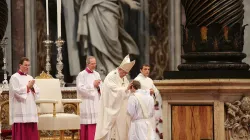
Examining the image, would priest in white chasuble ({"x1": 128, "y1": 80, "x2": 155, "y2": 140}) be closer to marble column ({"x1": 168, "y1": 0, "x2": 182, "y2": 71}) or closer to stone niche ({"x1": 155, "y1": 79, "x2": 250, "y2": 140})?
stone niche ({"x1": 155, "y1": 79, "x2": 250, "y2": 140})

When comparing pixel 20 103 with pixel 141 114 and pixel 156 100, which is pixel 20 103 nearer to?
pixel 141 114

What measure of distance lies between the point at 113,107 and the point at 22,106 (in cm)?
137

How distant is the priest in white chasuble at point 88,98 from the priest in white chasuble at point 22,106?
1258mm

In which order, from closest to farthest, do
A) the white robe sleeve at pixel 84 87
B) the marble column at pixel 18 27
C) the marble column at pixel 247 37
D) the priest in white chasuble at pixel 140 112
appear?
1. the priest in white chasuble at pixel 140 112
2. the white robe sleeve at pixel 84 87
3. the marble column at pixel 247 37
4. the marble column at pixel 18 27

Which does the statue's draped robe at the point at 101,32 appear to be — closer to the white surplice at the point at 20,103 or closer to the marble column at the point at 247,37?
the marble column at the point at 247,37

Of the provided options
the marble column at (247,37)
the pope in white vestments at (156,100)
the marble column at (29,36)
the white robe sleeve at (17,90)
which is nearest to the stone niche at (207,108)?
the white robe sleeve at (17,90)

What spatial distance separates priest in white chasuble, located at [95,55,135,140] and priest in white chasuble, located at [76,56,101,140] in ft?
2.53

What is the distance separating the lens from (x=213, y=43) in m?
9.42

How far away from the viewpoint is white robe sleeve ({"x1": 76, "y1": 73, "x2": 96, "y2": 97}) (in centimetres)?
1289

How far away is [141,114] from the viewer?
11344 mm

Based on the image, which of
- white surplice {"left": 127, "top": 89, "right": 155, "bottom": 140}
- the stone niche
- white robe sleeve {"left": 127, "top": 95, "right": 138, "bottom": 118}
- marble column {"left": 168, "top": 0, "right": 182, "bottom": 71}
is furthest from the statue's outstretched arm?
the stone niche

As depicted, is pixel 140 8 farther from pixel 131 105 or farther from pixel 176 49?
pixel 131 105

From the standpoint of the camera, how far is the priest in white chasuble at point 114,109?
1199 cm

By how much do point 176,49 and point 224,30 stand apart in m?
6.58
